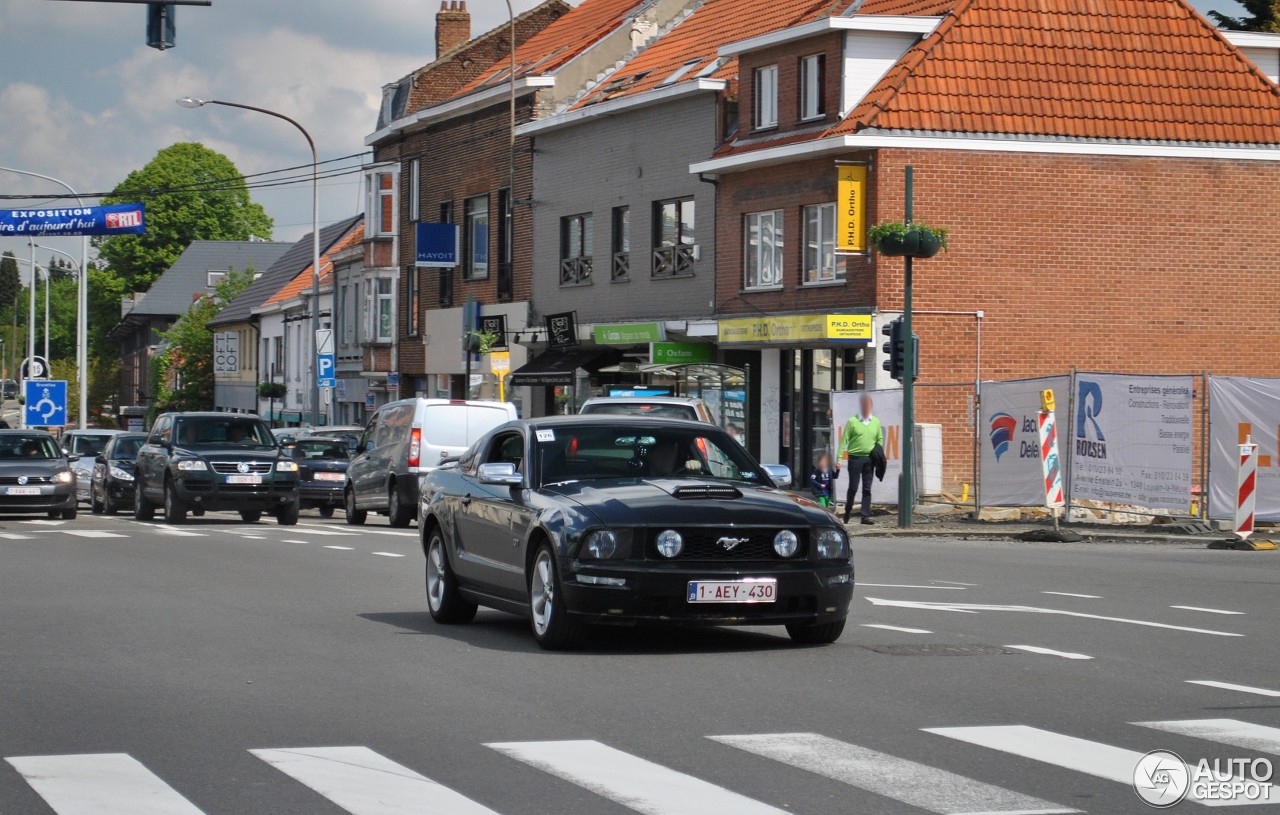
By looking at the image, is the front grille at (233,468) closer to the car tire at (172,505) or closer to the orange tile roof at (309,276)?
the car tire at (172,505)

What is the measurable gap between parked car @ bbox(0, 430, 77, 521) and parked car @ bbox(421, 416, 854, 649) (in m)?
20.0

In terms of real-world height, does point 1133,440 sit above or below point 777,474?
below

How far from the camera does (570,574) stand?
10828mm

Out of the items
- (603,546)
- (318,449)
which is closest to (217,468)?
(318,449)

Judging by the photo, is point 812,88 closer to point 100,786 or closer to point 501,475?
point 501,475

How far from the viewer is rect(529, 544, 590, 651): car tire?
11039mm

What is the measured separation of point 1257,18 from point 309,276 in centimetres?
3984

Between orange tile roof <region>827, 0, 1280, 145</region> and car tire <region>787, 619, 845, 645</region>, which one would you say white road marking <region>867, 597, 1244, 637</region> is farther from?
orange tile roof <region>827, 0, 1280, 145</region>

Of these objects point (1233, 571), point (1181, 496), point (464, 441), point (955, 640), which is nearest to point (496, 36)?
point (464, 441)

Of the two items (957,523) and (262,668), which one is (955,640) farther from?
(957,523)

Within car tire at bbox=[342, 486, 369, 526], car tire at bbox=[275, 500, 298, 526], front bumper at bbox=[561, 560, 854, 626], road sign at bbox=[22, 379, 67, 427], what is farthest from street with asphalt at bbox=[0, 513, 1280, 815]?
road sign at bbox=[22, 379, 67, 427]

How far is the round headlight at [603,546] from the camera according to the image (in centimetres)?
1076

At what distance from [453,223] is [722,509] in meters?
42.4

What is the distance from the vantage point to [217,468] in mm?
29234
